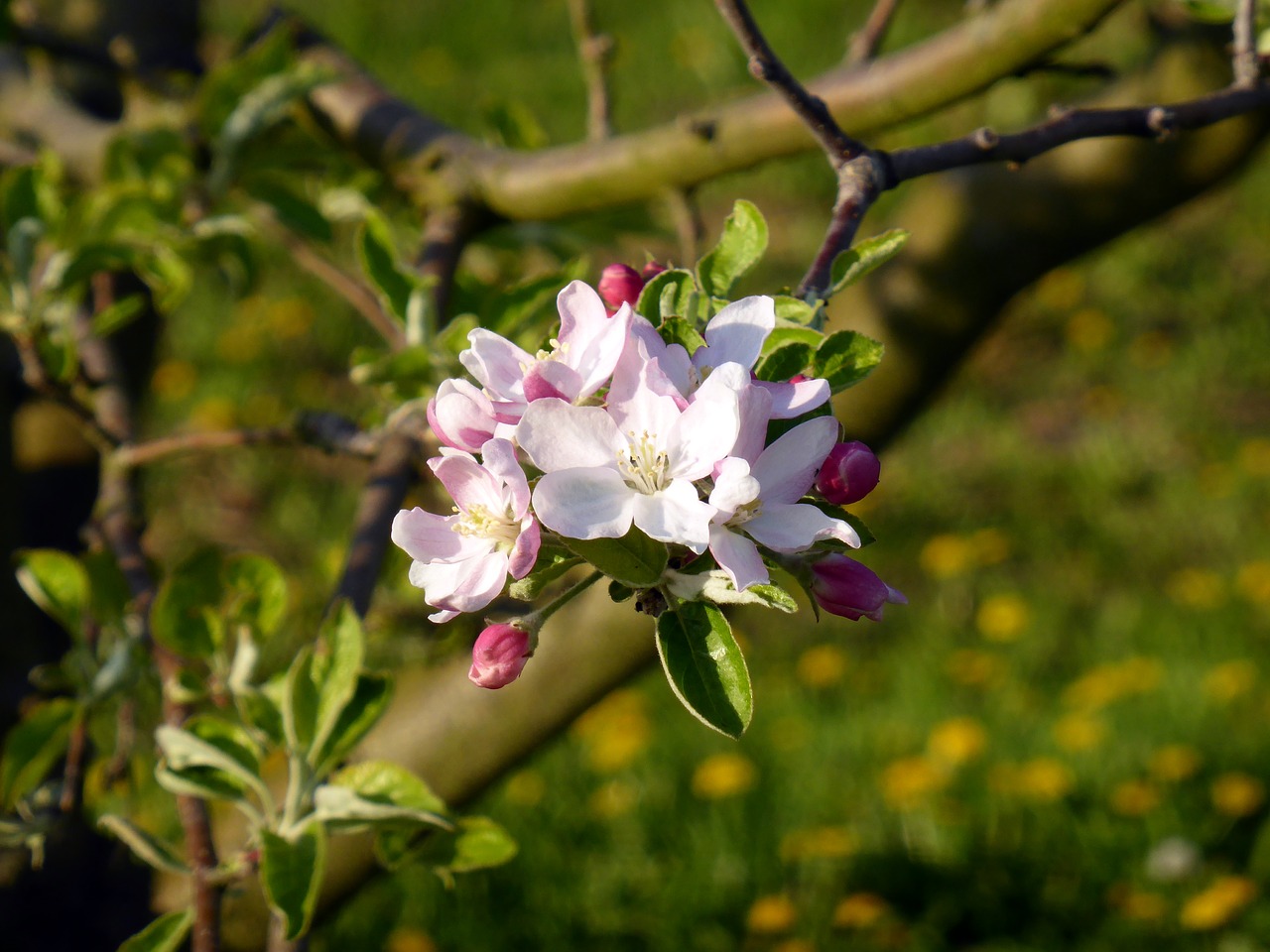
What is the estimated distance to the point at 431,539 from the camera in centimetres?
73

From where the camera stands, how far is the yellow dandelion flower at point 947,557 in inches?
126

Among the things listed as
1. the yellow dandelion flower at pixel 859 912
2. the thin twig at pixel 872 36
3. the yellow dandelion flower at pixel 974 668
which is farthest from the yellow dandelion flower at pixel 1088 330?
the thin twig at pixel 872 36

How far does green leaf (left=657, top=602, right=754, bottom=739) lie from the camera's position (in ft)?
2.33

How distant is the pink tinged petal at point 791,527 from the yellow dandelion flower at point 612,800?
2049 millimetres

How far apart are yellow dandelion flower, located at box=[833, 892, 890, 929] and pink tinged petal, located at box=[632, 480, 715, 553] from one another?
1753 mm

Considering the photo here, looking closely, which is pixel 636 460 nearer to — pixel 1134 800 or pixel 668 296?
pixel 668 296

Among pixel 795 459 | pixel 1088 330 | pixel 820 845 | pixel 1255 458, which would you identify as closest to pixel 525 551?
pixel 795 459

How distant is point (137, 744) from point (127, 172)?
147 cm

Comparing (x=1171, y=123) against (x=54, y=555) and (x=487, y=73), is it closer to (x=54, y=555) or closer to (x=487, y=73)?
(x=54, y=555)

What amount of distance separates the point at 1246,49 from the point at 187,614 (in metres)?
1.08

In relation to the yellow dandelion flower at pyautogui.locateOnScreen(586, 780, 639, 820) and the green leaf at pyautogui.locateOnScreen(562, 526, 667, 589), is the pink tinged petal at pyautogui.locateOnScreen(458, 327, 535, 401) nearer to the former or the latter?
the green leaf at pyautogui.locateOnScreen(562, 526, 667, 589)

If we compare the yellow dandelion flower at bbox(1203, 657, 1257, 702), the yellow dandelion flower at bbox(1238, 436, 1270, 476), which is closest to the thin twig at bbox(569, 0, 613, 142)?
the yellow dandelion flower at bbox(1203, 657, 1257, 702)

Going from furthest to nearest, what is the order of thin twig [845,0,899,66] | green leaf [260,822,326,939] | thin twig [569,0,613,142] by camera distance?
thin twig [569,0,613,142] → thin twig [845,0,899,66] → green leaf [260,822,326,939]

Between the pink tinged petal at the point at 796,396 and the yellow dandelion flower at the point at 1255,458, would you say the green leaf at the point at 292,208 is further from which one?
the yellow dandelion flower at the point at 1255,458
